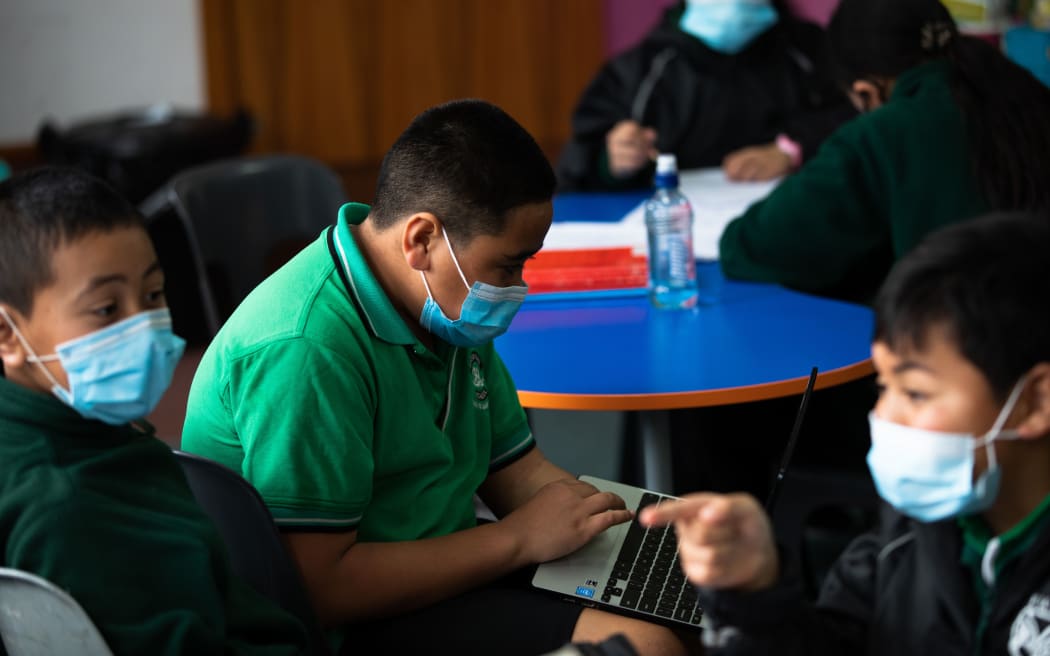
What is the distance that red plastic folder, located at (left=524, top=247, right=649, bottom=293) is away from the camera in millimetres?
2104

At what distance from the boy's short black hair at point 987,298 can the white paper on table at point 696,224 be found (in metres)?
1.23

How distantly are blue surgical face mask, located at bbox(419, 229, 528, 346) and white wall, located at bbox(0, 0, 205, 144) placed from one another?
3.94 meters

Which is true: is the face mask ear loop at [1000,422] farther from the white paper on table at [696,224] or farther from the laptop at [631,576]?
the white paper on table at [696,224]

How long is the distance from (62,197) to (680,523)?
2.09 ft

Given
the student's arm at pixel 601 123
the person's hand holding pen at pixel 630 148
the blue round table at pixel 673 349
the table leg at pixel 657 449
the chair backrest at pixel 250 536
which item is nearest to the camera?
the chair backrest at pixel 250 536

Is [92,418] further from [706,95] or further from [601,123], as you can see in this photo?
[706,95]

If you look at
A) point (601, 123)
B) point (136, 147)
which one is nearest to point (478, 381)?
point (601, 123)

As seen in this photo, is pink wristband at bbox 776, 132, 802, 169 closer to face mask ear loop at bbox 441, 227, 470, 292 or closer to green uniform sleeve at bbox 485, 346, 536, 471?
green uniform sleeve at bbox 485, 346, 536, 471

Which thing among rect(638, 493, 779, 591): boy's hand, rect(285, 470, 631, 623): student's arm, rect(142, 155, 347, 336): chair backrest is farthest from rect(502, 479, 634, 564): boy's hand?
rect(142, 155, 347, 336): chair backrest

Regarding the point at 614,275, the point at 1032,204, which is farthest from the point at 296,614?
the point at 1032,204

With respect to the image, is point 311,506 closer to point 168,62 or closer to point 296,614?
point 296,614

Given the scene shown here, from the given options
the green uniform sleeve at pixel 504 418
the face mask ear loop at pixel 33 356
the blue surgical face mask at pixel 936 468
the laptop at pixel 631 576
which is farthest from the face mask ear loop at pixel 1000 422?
the face mask ear loop at pixel 33 356

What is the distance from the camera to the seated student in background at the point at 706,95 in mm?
3016

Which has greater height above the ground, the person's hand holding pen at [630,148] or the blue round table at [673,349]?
the person's hand holding pen at [630,148]
